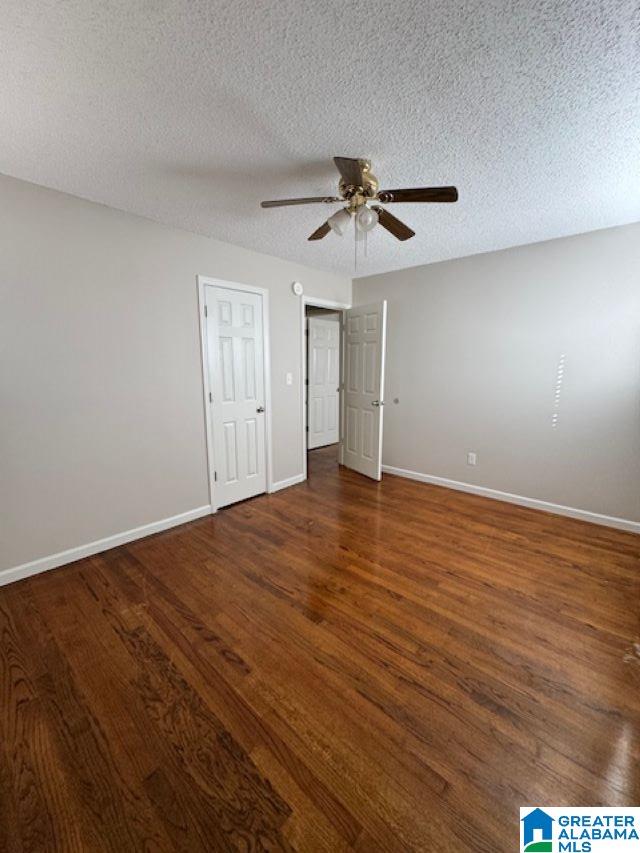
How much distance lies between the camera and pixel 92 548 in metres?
2.44

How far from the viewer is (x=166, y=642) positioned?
1681 millimetres

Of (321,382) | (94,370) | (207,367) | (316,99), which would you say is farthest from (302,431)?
(316,99)

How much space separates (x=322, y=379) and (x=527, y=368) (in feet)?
9.55

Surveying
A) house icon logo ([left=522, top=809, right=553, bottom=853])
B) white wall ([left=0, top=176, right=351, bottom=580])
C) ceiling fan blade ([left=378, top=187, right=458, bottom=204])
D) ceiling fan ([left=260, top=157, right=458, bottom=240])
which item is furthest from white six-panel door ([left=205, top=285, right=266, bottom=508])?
house icon logo ([left=522, top=809, right=553, bottom=853])

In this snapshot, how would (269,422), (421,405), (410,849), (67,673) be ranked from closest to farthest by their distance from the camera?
(410,849) < (67,673) < (269,422) < (421,405)

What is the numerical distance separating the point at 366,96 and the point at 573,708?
2613mm

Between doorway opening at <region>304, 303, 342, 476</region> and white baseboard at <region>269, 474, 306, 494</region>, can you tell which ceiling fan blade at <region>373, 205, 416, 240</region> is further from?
doorway opening at <region>304, 303, 342, 476</region>

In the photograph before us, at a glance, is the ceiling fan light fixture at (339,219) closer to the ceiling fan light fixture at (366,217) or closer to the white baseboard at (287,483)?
the ceiling fan light fixture at (366,217)

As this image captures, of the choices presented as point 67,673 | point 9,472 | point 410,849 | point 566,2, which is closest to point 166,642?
point 67,673

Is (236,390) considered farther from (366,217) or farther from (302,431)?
(366,217)

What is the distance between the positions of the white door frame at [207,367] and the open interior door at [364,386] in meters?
1.17

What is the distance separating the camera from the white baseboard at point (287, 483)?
367 cm

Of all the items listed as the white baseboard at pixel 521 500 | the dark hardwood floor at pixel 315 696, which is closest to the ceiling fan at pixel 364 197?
the dark hardwood floor at pixel 315 696

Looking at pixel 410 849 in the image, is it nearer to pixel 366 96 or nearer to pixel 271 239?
pixel 366 96
